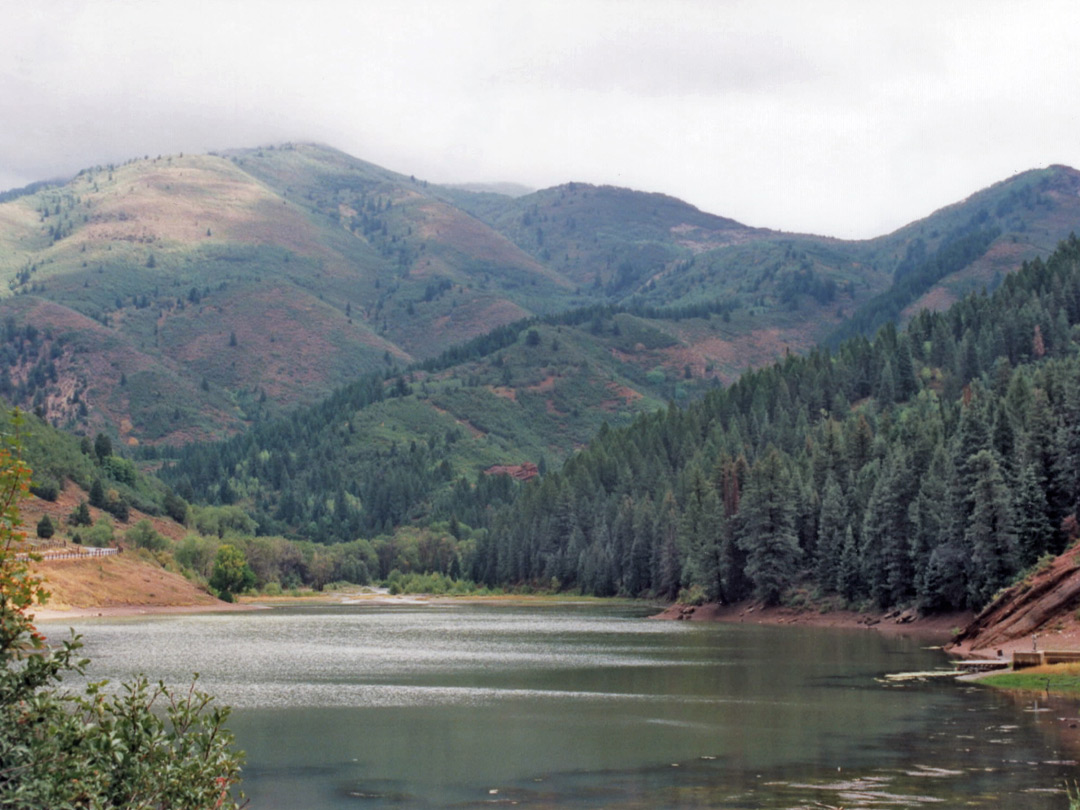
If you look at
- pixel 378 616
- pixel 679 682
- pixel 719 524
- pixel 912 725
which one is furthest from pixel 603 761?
pixel 378 616

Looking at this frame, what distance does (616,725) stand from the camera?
5000 centimetres

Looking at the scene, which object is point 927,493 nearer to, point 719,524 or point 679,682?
point 719,524

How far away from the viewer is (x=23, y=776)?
56.3 ft

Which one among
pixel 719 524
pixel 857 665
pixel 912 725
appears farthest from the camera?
pixel 719 524

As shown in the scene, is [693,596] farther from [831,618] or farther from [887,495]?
[887,495]

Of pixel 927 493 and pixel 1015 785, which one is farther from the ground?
pixel 927 493

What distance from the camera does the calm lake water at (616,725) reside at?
3569 cm

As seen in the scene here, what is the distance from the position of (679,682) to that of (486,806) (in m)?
33.2

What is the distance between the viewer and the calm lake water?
1405 inches

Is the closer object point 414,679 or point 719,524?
point 414,679

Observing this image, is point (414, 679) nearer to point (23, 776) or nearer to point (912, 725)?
point (912, 725)

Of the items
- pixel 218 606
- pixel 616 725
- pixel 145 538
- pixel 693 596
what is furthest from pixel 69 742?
pixel 145 538

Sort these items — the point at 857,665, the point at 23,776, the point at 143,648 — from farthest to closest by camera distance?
the point at 143,648 → the point at 857,665 → the point at 23,776

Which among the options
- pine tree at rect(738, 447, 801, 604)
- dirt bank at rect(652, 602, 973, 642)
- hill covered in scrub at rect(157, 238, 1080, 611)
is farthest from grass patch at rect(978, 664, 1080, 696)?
pine tree at rect(738, 447, 801, 604)
